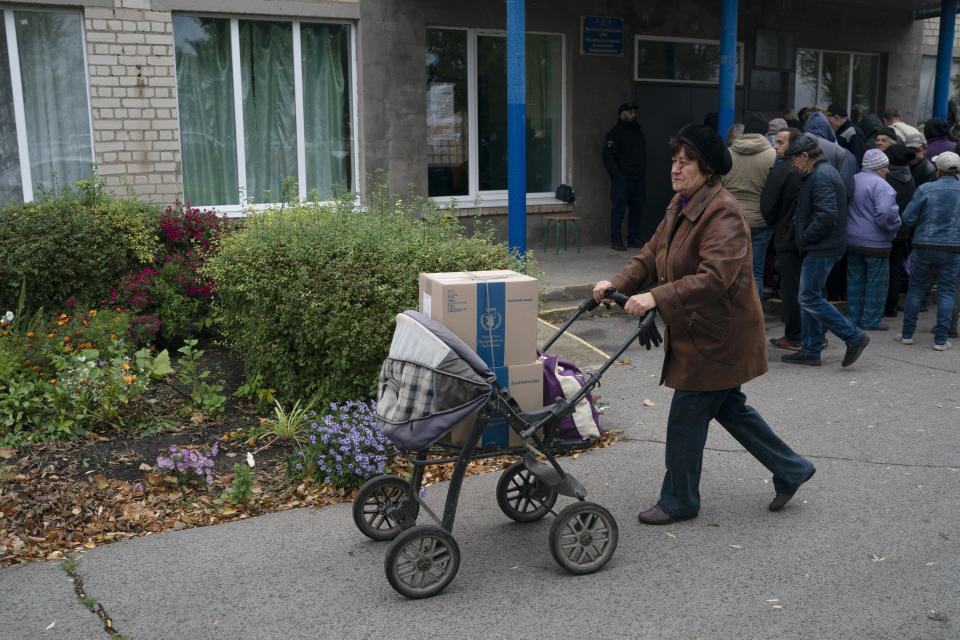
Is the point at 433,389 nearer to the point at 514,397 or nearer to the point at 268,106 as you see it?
the point at 514,397

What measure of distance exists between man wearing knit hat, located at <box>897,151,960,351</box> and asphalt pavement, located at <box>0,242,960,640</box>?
10.3 ft

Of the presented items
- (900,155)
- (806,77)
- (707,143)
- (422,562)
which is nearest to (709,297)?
(707,143)

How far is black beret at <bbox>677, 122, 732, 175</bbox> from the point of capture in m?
4.29

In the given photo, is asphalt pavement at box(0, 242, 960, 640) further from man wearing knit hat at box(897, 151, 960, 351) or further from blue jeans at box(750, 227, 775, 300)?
blue jeans at box(750, 227, 775, 300)

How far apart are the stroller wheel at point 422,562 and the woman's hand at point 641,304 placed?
4.41ft

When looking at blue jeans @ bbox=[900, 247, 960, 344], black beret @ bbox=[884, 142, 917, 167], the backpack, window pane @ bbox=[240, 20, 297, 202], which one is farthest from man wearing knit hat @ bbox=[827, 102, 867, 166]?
window pane @ bbox=[240, 20, 297, 202]

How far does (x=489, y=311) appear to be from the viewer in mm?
4328

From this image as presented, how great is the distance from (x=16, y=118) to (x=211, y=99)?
2148 millimetres

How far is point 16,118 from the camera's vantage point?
31.8 ft

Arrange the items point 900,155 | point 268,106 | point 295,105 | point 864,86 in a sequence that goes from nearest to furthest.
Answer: point 900,155
point 268,106
point 295,105
point 864,86

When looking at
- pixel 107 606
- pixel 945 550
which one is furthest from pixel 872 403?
pixel 107 606

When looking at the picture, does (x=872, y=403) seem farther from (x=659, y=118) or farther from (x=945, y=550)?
(x=659, y=118)

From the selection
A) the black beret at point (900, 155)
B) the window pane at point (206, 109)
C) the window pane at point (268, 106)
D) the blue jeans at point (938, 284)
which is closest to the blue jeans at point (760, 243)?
the blue jeans at point (938, 284)

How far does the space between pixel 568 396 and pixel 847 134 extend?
8407 millimetres
